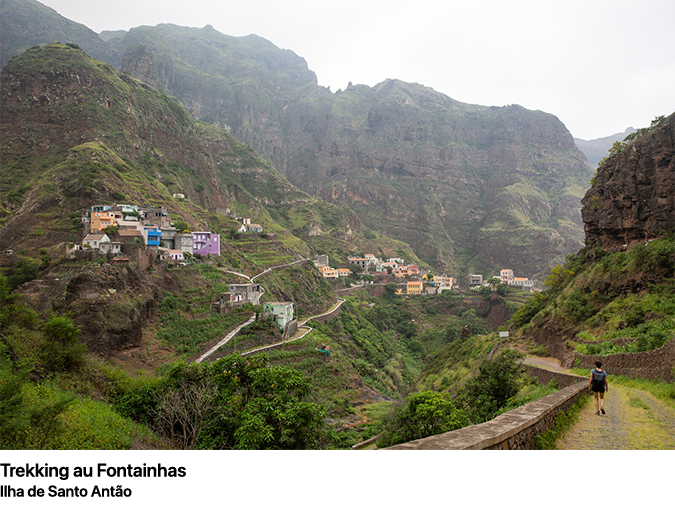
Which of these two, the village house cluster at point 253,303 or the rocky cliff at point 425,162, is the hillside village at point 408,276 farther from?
the rocky cliff at point 425,162

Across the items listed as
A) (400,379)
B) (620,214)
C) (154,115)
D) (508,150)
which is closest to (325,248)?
(154,115)

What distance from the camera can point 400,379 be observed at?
39875 mm

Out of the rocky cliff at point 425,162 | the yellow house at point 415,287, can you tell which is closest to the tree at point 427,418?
the yellow house at point 415,287

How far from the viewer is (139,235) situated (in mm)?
34406

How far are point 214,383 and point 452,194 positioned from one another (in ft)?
551

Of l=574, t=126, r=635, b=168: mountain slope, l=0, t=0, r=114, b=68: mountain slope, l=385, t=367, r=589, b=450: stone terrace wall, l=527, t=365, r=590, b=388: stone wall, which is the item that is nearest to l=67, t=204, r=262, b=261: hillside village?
l=527, t=365, r=590, b=388: stone wall

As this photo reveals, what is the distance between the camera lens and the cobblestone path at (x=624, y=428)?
5.50 meters

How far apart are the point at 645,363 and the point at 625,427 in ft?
21.8

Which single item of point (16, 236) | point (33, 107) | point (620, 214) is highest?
point (33, 107)

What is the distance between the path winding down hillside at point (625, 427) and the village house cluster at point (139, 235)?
118ft

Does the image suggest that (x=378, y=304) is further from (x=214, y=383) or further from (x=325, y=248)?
(x=214, y=383)

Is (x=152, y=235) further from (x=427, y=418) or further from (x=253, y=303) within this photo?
(x=427, y=418)

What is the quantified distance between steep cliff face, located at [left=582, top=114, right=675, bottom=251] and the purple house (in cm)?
4168

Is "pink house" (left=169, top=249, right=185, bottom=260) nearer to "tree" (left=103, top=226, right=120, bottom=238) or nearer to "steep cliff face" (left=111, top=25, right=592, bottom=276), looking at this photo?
"tree" (left=103, top=226, right=120, bottom=238)
